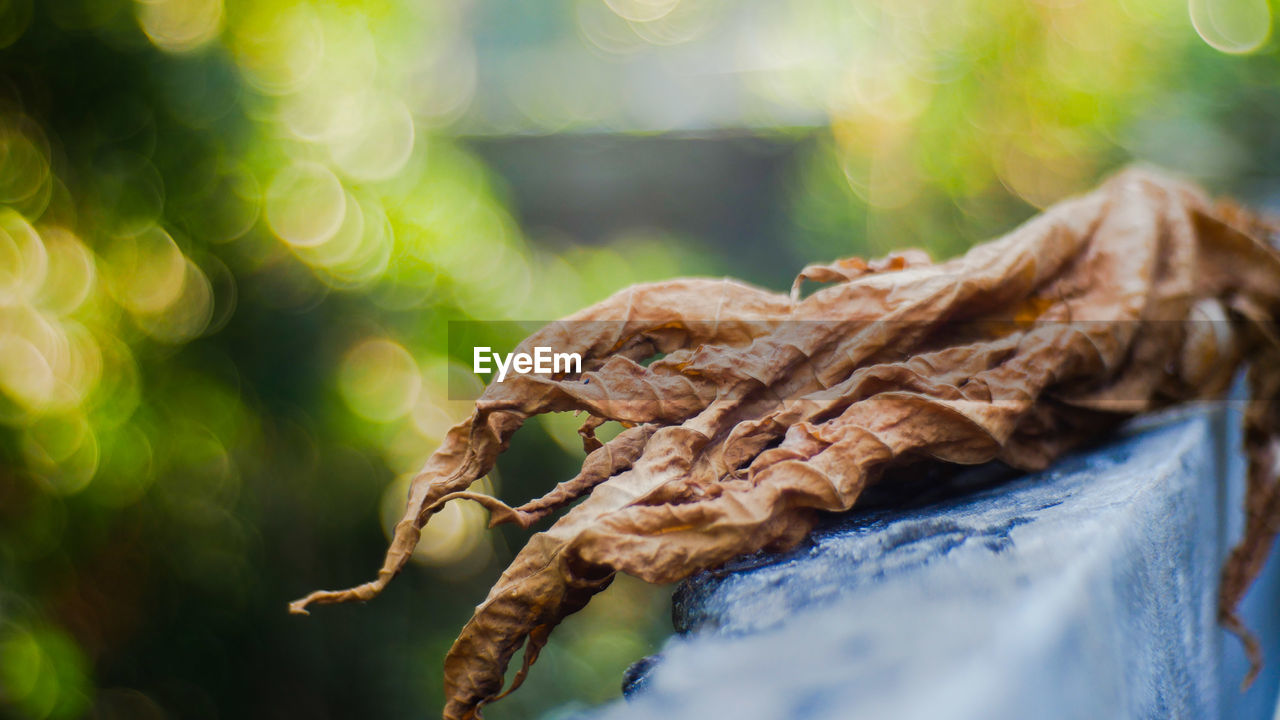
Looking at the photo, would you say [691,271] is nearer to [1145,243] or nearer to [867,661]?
[1145,243]

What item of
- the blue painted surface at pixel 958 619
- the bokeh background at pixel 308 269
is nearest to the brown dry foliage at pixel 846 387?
the blue painted surface at pixel 958 619

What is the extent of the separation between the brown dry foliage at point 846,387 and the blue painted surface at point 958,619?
0.11 feet

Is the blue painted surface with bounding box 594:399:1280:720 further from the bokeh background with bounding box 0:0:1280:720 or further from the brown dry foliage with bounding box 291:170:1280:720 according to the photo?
the bokeh background with bounding box 0:0:1280:720

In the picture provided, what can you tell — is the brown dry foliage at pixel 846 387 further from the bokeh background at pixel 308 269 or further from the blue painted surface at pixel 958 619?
the bokeh background at pixel 308 269

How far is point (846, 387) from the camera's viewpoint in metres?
0.50

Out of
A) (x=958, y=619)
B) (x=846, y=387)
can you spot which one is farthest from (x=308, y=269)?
(x=958, y=619)

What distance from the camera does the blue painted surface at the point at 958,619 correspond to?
1.08ft

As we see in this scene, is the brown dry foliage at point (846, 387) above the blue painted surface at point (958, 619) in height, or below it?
above

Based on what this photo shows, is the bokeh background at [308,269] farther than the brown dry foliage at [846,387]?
Yes

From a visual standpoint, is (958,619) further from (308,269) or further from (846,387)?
(308,269)

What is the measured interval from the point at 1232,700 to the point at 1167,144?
1484 millimetres

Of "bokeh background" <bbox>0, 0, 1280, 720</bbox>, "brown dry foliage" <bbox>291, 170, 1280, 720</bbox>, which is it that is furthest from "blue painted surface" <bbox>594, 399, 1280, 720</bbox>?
"bokeh background" <bbox>0, 0, 1280, 720</bbox>

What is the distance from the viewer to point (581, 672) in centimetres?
151

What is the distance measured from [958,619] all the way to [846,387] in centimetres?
18
